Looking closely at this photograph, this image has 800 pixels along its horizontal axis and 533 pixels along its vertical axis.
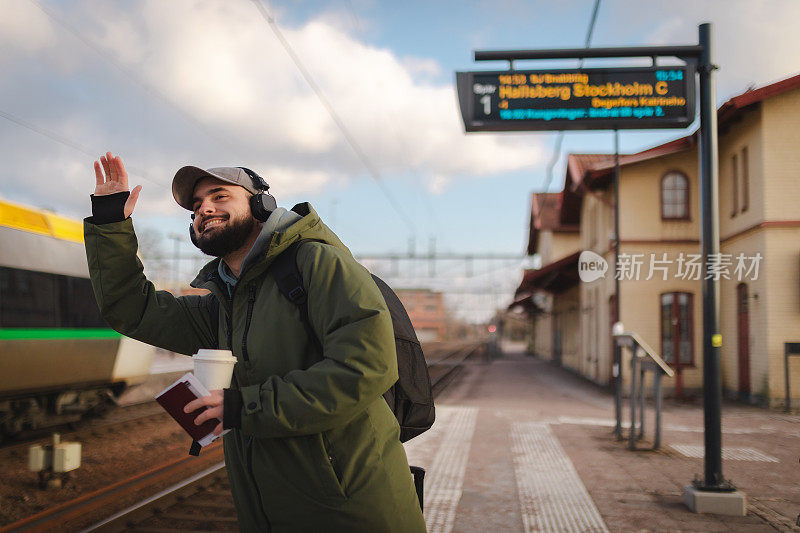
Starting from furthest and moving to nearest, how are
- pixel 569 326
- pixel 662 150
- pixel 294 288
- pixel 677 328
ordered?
pixel 569 326, pixel 677 328, pixel 662 150, pixel 294 288

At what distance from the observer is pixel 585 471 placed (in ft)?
24.9

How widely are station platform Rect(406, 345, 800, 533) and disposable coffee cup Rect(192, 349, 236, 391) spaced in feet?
13.0

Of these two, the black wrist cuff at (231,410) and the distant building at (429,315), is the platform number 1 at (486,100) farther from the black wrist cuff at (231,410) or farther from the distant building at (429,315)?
the distant building at (429,315)

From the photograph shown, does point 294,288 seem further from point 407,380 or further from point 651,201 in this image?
point 651,201

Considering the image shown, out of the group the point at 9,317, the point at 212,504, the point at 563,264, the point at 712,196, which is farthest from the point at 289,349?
the point at 563,264

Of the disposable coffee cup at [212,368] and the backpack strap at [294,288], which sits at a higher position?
the backpack strap at [294,288]

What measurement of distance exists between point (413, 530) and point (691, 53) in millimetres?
5678

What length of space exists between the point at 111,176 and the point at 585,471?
6.64m

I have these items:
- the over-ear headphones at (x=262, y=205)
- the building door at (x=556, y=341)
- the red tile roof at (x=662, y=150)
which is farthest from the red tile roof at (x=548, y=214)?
the over-ear headphones at (x=262, y=205)

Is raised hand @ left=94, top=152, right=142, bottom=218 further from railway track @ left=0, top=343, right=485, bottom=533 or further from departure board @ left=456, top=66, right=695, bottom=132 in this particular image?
departure board @ left=456, top=66, right=695, bottom=132

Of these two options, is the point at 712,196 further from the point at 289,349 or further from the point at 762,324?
the point at 762,324

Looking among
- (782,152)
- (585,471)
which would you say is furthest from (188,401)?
(782,152)

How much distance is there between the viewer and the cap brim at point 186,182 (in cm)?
216

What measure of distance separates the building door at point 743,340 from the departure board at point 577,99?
10.7m
